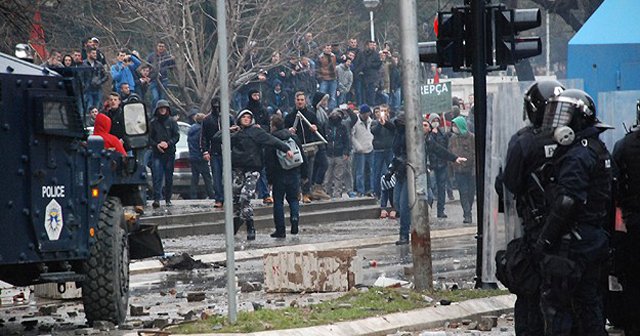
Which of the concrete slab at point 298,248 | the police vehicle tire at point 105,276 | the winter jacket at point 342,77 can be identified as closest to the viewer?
the police vehicle tire at point 105,276

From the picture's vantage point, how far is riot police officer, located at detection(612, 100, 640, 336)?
37.0 feet

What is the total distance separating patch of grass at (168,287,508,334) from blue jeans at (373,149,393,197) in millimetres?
15156

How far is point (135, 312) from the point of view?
48.1 feet

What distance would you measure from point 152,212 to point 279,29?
11.2 metres

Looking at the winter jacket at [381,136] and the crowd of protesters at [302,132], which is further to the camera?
the winter jacket at [381,136]

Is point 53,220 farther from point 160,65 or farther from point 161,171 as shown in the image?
point 160,65

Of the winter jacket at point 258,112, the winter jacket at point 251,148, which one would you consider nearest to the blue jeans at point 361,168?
the winter jacket at point 258,112

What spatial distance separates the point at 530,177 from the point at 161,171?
16.4 m

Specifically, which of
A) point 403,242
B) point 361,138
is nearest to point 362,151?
point 361,138

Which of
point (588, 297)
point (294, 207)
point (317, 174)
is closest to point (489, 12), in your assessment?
point (588, 297)

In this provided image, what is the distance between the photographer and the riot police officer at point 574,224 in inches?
400

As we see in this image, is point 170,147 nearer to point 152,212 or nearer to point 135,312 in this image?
point 152,212

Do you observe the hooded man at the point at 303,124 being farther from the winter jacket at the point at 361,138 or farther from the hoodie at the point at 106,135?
the hoodie at the point at 106,135

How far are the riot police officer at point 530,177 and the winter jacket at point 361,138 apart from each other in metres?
20.0
